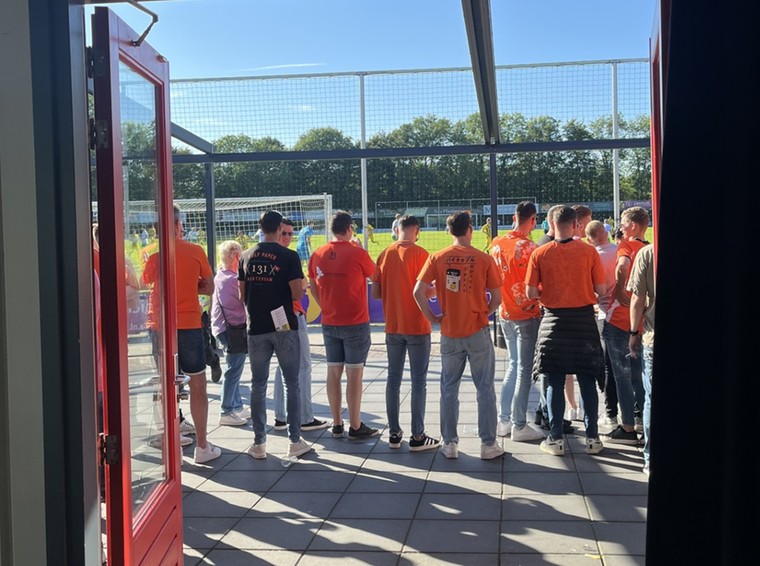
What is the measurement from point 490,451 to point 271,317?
1.92 meters

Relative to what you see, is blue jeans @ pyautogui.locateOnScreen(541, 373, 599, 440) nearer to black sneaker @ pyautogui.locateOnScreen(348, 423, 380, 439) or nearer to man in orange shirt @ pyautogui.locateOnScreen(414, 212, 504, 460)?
man in orange shirt @ pyautogui.locateOnScreen(414, 212, 504, 460)

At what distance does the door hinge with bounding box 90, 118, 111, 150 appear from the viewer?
2.28 meters

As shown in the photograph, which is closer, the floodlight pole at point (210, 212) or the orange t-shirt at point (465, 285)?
the orange t-shirt at point (465, 285)

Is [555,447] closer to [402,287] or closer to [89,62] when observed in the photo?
[402,287]

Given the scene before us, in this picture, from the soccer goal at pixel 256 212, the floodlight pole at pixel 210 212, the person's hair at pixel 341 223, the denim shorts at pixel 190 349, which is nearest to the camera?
the denim shorts at pixel 190 349

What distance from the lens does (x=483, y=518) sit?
417 centimetres

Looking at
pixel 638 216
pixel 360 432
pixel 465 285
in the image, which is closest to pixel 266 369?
pixel 360 432

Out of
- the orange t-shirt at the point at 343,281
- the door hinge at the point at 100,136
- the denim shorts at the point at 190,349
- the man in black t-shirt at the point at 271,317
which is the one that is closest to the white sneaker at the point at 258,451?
the man in black t-shirt at the point at 271,317

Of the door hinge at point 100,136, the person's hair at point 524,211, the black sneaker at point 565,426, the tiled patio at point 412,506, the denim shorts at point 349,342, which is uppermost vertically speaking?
the door hinge at point 100,136

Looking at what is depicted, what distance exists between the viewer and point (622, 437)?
18.6 ft

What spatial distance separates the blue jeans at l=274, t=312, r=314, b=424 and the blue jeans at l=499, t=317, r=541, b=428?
5.64 ft

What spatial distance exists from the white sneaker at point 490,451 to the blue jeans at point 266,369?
1427 millimetres

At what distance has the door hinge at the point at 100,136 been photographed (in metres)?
2.28

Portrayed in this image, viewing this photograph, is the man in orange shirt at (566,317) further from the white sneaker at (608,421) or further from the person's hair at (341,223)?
the person's hair at (341,223)
